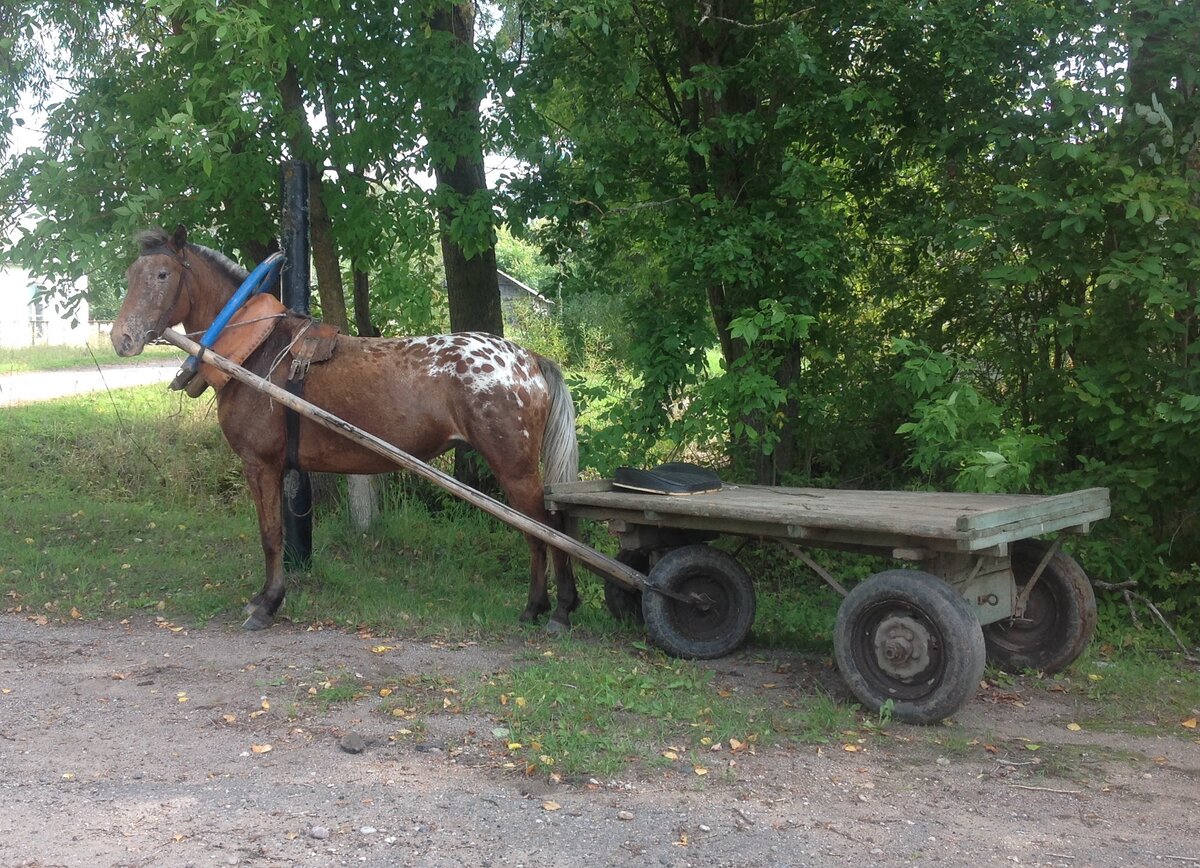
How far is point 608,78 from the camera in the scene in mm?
7766

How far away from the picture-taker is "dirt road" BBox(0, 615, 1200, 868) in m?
3.58

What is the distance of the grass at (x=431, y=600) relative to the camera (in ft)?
15.8

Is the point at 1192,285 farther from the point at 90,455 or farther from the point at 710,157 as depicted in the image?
the point at 90,455

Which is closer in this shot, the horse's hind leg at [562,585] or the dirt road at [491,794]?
the dirt road at [491,794]

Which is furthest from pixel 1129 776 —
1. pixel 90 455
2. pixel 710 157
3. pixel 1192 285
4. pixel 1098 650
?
pixel 90 455

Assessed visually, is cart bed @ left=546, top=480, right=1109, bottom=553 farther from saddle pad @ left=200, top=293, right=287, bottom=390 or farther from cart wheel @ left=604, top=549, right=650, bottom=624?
saddle pad @ left=200, top=293, right=287, bottom=390

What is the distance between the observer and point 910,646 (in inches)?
191

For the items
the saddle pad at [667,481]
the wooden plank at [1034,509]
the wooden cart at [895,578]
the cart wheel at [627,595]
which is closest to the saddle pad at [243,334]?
the wooden cart at [895,578]

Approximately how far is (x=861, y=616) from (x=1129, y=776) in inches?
49.7

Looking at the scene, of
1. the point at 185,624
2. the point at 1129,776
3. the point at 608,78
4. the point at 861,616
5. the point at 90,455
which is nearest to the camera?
the point at 1129,776

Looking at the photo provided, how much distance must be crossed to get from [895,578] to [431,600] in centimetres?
357

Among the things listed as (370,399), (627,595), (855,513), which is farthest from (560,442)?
(855,513)

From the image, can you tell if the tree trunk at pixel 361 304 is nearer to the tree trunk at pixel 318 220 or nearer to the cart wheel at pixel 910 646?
the tree trunk at pixel 318 220

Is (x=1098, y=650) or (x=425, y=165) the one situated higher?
(x=425, y=165)
